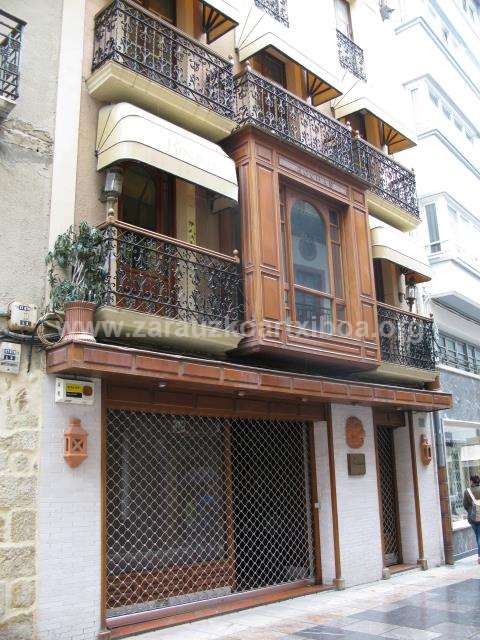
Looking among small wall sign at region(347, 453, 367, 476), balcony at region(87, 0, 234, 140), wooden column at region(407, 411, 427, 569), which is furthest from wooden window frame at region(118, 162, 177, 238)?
wooden column at region(407, 411, 427, 569)

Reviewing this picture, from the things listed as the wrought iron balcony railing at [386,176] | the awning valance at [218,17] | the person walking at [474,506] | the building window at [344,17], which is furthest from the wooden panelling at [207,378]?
the building window at [344,17]

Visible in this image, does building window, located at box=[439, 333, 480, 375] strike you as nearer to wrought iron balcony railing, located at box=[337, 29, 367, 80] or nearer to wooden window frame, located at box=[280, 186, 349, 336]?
wooden window frame, located at box=[280, 186, 349, 336]

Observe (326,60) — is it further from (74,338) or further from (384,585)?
(384,585)

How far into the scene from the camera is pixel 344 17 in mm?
14484

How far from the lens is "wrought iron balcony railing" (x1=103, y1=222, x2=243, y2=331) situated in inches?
294

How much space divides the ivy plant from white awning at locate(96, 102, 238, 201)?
1135 mm

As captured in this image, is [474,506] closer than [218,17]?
No

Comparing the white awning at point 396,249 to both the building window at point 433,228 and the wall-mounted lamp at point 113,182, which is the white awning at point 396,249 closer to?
the building window at point 433,228

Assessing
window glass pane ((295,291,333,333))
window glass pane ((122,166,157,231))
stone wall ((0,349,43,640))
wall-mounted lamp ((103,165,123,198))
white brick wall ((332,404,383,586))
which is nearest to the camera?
stone wall ((0,349,43,640))

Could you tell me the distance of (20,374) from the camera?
6.75 meters

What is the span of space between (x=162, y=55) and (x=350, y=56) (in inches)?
263

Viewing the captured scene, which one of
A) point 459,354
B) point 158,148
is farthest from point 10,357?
point 459,354

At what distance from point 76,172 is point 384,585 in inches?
312

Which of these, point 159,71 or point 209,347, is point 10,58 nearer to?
point 159,71
